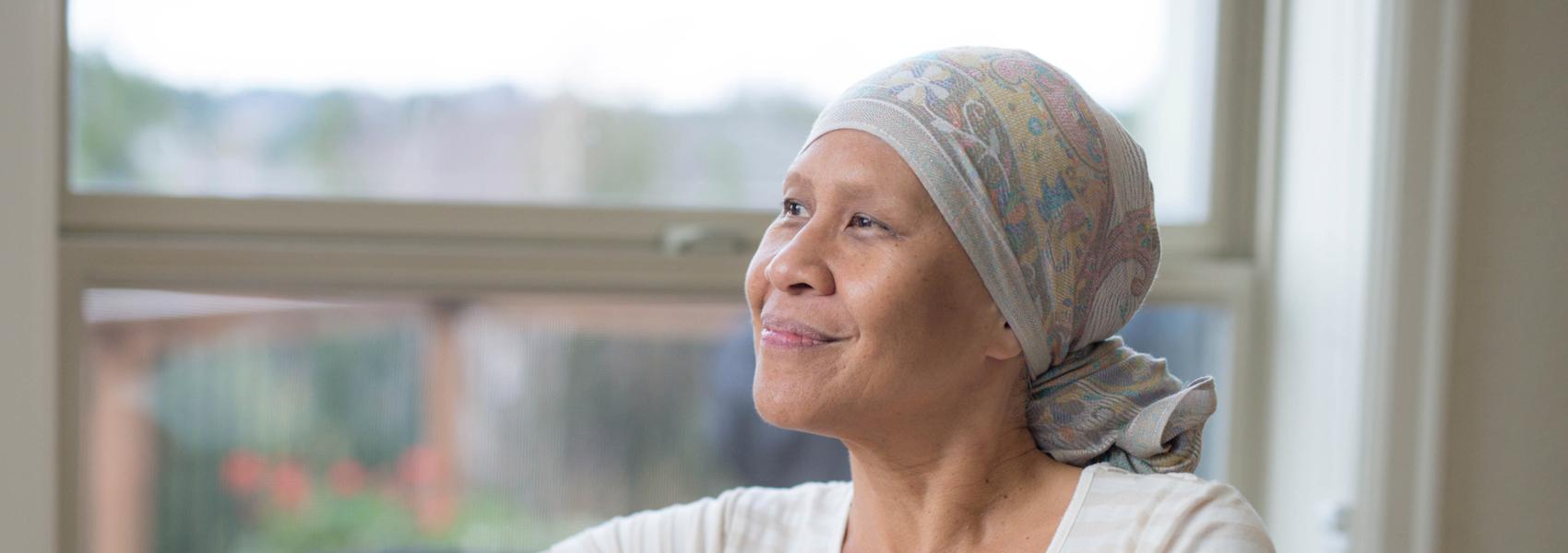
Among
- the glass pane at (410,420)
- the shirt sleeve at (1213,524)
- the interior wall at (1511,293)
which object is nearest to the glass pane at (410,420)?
the glass pane at (410,420)

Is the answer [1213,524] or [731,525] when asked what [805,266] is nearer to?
[731,525]

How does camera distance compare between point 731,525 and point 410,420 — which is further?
point 410,420

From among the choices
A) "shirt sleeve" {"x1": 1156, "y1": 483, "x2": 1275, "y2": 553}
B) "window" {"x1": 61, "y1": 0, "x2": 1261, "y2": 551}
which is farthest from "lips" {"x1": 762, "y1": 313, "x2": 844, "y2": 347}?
"window" {"x1": 61, "y1": 0, "x2": 1261, "y2": 551}

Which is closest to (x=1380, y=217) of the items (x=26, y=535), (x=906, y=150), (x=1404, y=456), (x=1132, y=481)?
(x=1404, y=456)

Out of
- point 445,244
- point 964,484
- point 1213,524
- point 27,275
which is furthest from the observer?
point 445,244

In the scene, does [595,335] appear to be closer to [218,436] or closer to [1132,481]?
[218,436]

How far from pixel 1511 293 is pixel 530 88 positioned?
1.66 m

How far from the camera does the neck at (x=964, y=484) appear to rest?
1.37 m

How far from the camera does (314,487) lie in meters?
2.23

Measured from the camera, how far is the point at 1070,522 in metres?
1.33

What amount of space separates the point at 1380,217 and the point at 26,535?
212 centimetres

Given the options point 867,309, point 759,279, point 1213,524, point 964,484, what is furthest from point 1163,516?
point 759,279

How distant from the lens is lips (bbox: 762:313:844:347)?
131cm

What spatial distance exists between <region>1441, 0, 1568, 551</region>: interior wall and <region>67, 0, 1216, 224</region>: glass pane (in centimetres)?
47
